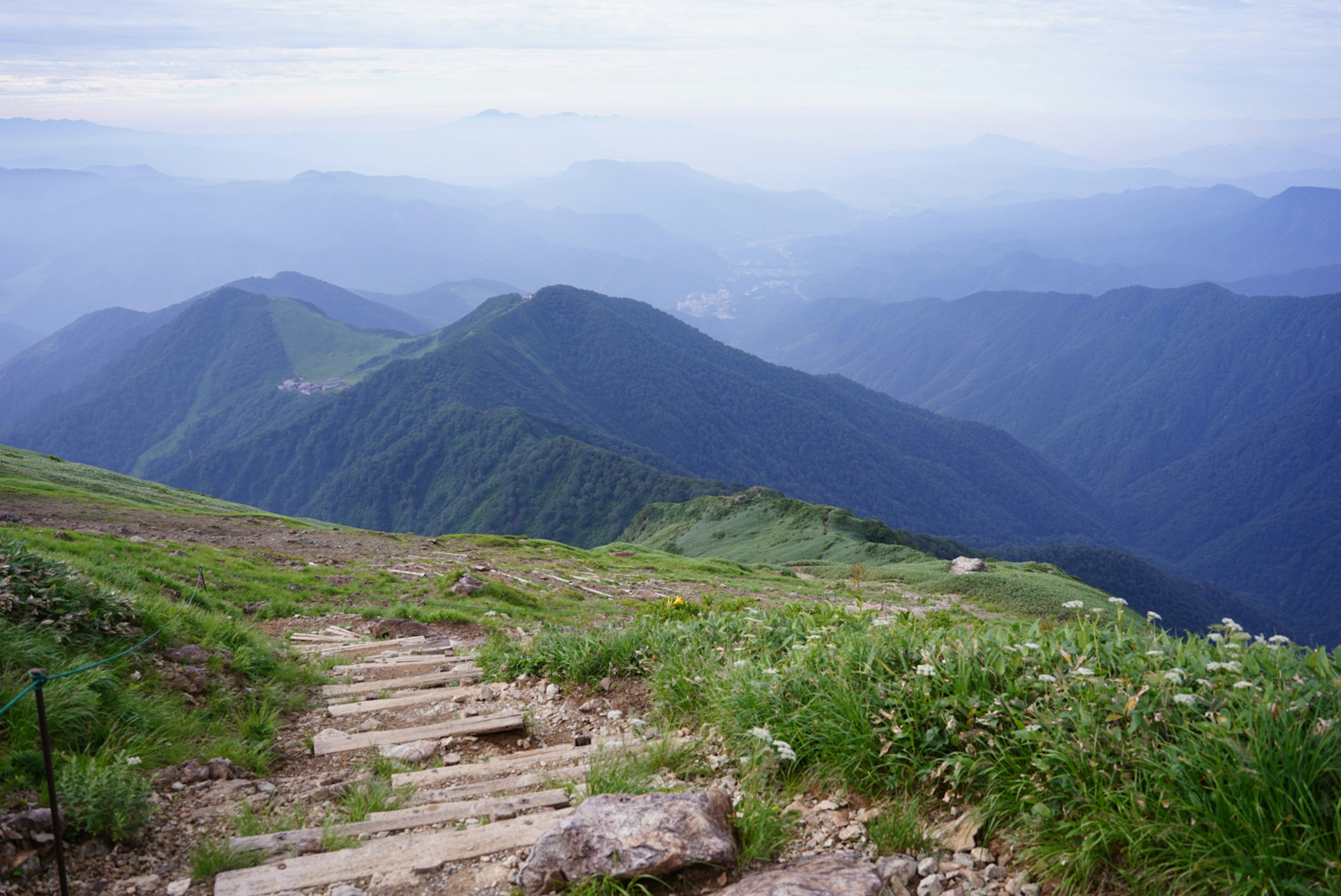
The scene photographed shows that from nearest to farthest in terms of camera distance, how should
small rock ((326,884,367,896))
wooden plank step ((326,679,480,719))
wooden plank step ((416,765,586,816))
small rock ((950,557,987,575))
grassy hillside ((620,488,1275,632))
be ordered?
small rock ((326,884,367,896)), wooden plank step ((416,765,586,816)), wooden plank step ((326,679,480,719)), grassy hillside ((620,488,1275,632)), small rock ((950,557,987,575))

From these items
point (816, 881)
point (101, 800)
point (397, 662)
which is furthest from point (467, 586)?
point (816, 881)

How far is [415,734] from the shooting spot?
6871 mm

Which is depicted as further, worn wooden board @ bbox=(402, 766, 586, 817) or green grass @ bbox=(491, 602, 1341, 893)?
worn wooden board @ bbox=(402, 766, 586, 817)

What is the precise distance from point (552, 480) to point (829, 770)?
135 metres

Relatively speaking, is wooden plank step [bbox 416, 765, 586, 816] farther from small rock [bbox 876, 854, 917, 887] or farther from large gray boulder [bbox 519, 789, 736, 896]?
small rock [bbox 876, 854, 917, 887]

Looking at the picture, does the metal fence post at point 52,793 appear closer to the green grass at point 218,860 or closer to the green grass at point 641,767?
the green grass at point 218,860

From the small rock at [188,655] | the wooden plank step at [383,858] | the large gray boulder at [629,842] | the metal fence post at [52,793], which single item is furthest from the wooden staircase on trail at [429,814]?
the small rock at [188,655]

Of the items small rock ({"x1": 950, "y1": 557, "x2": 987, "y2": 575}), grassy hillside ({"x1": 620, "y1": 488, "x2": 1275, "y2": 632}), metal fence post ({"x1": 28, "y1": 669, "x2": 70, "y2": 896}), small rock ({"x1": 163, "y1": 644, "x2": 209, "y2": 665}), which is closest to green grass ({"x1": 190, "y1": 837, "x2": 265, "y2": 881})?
metal fence post ({"x1": 28, "y1": 669, "x2": 70, "y2": 896})

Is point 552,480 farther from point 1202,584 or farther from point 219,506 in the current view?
→ point 1202,584

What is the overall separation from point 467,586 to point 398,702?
34.6ft

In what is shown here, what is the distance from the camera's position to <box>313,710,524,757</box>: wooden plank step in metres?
6.70

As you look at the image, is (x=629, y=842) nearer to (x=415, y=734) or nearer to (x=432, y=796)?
(x=432, y=796)

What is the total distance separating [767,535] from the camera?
70.6 m

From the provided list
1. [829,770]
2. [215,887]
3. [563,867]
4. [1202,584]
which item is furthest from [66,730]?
A: [1202,584]
